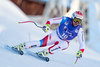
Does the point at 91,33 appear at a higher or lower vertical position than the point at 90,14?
lower

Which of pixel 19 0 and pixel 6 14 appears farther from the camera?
pixel 19 0

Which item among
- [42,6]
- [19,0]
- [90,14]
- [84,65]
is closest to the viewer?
[84,65]

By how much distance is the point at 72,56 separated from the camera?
7316mm

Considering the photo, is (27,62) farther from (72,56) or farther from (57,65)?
(72,56)

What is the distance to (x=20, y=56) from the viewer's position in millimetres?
5324

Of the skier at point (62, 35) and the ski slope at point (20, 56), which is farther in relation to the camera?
the skier at point (62, 35)

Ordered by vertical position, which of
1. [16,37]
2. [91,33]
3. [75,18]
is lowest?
[91,33]

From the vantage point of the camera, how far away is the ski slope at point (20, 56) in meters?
5.03

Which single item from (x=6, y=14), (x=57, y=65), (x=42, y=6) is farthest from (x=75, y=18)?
(x=42, y=6)

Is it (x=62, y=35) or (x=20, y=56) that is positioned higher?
(x=62, y=35)

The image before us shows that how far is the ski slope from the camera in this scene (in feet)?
16.5

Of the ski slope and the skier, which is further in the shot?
the skier

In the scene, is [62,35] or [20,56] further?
[62,35]

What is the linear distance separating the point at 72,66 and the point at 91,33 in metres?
12.8
